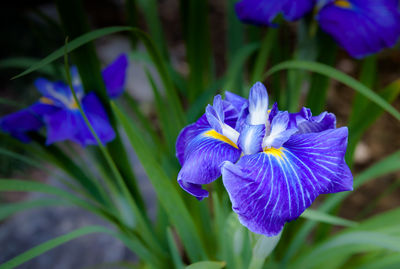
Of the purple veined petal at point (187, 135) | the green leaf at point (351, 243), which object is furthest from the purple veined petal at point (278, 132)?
the green leaf at point (351, 243)

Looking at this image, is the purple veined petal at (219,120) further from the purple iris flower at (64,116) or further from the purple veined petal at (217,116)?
the purple iris flower at (64,116)

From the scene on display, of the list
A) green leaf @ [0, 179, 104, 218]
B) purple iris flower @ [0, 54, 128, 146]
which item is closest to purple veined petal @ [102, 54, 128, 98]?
purple iris flower @ [0, 54, 128, 146]

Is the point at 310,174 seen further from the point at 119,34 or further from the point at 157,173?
the point at 119,34

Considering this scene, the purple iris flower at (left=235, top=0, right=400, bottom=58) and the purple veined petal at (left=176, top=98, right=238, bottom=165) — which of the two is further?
the purple iris flower at (left=235, top=0, right=400, bottom=58)

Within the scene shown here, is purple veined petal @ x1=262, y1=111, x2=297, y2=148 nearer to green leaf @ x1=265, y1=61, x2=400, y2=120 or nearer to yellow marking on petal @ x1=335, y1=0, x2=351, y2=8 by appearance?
green leaf @ x1=265, y1=61, x2=400, y2=120

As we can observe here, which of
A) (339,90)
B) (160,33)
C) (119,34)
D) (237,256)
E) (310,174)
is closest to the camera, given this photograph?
(310,174)

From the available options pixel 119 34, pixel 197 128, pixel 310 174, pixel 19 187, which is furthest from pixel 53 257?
pixel 119 34

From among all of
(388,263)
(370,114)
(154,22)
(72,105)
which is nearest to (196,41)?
(154,22)

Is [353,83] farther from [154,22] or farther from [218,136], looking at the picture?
[154,22]
